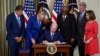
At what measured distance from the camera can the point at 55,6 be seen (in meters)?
7.19

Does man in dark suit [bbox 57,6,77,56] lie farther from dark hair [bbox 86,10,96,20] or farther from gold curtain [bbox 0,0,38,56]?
gold curtain [bbox 0,0,38,56]

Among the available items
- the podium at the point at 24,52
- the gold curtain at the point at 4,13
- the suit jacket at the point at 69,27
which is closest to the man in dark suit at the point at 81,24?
the suit jacket at the point at 69,27

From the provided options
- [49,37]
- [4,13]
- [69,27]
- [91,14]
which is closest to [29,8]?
[4,13]

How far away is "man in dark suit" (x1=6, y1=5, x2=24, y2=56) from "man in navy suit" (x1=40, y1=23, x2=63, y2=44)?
1.76 ft

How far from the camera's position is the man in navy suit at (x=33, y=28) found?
6582mm

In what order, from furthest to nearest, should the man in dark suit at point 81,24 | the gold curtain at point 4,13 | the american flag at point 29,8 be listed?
the gold curtain at point 4,13 < the american flag at point 29,8 < the man in dark suit at point 81,24

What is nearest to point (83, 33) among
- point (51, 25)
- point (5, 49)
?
point (51, 25)

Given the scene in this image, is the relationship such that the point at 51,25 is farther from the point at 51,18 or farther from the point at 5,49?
the point at 5,49

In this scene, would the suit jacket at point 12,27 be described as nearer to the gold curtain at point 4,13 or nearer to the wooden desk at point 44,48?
the wooden desk at point 44,48

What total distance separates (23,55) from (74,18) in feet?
4.74

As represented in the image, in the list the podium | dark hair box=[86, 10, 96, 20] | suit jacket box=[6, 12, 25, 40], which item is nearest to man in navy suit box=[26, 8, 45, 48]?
the podium

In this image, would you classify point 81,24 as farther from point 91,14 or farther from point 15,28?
point 15,28

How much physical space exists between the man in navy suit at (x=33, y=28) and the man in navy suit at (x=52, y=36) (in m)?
0.16

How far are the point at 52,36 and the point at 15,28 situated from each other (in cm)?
85
